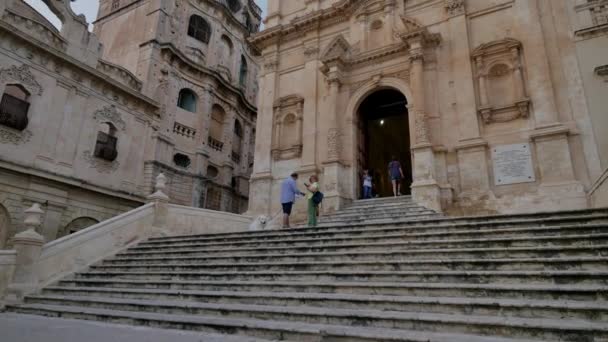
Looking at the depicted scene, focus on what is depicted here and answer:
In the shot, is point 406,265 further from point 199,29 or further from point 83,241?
point 199,29

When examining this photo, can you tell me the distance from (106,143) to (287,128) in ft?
27.9

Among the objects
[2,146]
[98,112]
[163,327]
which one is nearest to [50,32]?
[98,112]

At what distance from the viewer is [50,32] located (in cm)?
1502

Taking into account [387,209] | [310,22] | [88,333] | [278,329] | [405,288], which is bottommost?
[88,333]

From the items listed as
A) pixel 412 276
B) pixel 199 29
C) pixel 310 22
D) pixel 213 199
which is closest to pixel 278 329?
pixel 412 276

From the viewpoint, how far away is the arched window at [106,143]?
16.6 meters

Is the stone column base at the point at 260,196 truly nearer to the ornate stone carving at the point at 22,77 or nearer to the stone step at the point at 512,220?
the stone step at the point at 512,220

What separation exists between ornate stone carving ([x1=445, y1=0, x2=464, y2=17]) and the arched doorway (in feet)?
10.7

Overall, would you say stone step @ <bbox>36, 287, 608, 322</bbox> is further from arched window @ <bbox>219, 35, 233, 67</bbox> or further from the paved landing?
arched window @ <bbox>219, 35, 233, 67</bbox>

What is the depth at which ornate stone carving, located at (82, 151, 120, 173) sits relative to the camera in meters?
16.0

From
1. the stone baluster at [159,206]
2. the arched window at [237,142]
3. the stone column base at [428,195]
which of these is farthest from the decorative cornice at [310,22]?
the arched window at [237,142]

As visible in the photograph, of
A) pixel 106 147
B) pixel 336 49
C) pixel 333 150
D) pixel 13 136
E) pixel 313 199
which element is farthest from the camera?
pixel 106 147

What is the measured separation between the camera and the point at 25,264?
7309 millimetres

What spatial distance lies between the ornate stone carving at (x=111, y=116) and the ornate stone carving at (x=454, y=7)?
49.0ft
